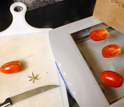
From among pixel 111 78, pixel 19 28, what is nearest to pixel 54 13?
pixel 19 28

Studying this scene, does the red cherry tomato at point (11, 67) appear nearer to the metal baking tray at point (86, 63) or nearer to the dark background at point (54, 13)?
the metal baking tray at point (86, 63)

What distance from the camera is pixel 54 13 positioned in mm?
988

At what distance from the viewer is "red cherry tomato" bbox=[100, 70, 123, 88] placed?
489 mm

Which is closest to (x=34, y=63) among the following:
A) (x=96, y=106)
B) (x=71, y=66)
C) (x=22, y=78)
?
(x=22, y=78)

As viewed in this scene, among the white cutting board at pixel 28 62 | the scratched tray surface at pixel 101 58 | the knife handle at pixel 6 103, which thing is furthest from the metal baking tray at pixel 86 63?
the knife handle at pixel 6 103

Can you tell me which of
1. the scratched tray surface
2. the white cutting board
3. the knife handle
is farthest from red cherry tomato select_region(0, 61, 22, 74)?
the scratched tray surface

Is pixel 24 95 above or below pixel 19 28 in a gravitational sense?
below

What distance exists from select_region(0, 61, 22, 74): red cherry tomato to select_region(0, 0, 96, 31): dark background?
34 centimetres

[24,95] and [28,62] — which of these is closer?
[24,95]

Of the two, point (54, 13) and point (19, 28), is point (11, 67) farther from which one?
point (54, 13)

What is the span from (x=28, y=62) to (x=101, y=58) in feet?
1.21

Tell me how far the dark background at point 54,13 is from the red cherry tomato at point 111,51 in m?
0.45

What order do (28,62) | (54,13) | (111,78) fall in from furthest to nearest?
(54,13)
(28,62)
(111,78)

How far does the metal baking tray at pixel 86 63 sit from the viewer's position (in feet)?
1.49
